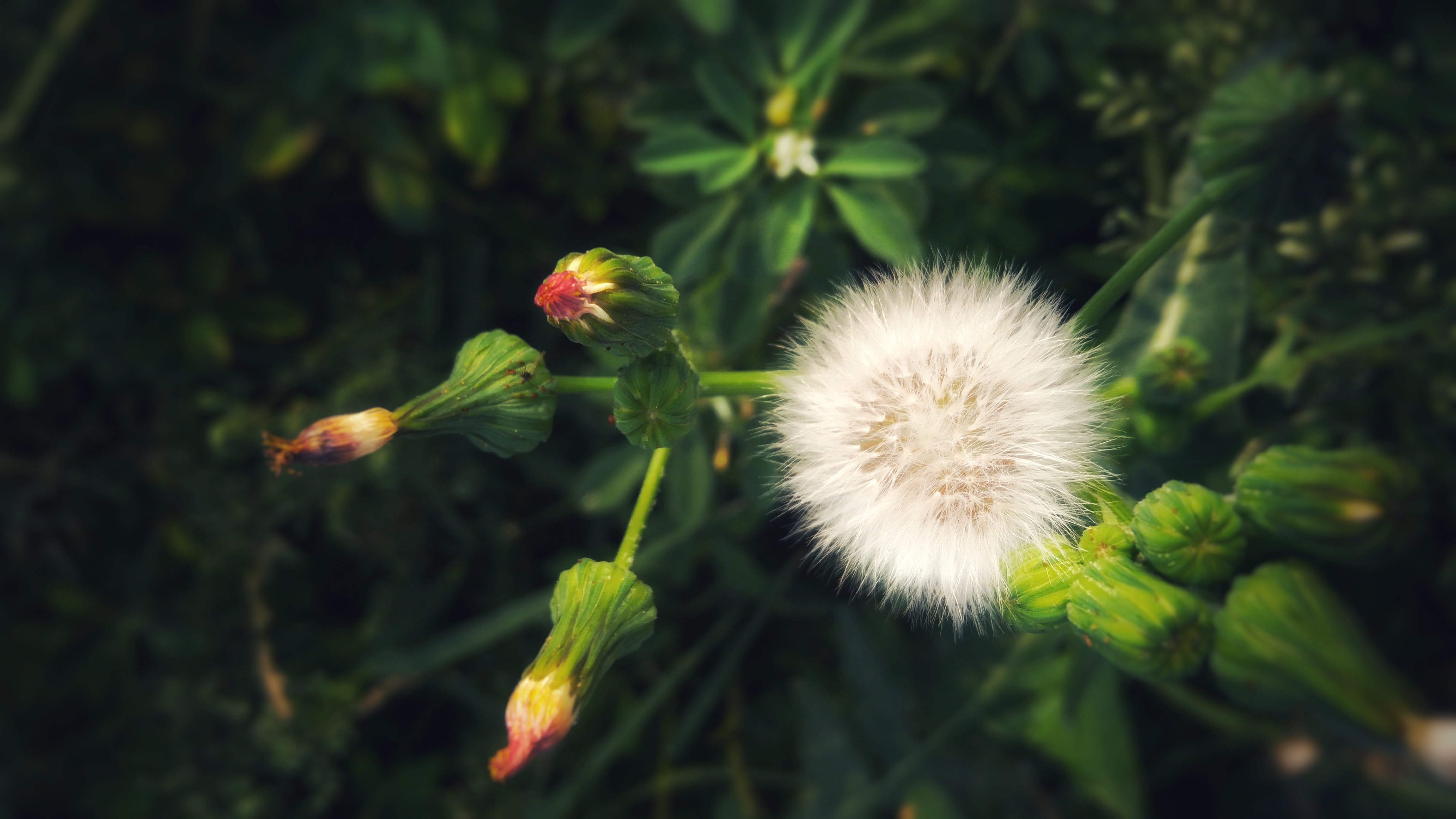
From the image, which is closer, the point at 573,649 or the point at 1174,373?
the point at 573,649

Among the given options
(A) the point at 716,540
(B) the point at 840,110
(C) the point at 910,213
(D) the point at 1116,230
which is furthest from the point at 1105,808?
(B) the point at 840,110

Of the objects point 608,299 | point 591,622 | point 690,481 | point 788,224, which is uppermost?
point 788,224

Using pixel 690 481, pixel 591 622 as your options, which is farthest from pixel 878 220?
pixel 591 622

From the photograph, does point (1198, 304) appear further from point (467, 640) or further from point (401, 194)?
point (401, 194)

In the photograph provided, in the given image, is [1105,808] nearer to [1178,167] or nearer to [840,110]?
[1178,167]

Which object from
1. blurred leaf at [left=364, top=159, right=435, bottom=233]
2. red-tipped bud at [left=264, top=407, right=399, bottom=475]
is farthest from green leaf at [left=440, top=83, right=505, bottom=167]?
red-tipped bud at [left=264, top=407, right=399, bottom=475]

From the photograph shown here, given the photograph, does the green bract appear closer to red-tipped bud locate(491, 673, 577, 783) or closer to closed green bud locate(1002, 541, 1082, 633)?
red-tipped bud locate(491, 673, 577, 783)

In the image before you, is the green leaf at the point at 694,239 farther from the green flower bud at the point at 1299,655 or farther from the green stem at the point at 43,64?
the green stem at the point at 43,64

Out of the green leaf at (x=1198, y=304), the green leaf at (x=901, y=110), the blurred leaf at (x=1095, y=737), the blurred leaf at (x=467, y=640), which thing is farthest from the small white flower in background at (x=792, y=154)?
the blurred leaf at (x=1095, y=737)

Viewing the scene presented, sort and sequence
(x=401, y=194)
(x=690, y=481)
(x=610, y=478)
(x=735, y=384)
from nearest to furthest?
(x=735, y=384), (x=690, y=481), (x=610, y=478), (x=401, y=194)
